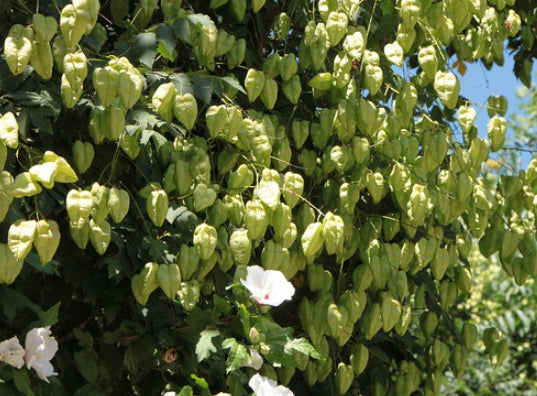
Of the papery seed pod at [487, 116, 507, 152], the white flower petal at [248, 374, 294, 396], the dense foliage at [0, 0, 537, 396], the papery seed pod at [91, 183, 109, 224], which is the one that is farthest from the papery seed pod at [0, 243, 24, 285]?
the papery seed pod at [487, 116, 507, 152]

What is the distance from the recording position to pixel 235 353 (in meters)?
2.29

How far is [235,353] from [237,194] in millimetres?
380

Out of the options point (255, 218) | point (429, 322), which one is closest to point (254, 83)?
point (255, 218)

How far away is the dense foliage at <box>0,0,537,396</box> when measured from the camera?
2.30 meters

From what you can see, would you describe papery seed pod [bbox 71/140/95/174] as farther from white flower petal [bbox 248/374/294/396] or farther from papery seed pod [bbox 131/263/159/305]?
white flower petal [bbox 248/374/294/396]

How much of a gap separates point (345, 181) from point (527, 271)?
2.05 feet

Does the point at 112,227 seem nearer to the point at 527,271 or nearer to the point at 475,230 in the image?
the point at 475,230

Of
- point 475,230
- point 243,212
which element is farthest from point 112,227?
point 475,230

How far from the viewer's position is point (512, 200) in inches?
125

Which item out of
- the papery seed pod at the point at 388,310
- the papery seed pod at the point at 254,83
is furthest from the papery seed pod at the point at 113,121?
the papery seed pod at the point at 388,310

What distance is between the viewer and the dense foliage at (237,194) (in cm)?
230

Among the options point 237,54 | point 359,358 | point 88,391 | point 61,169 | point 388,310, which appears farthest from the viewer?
point 359,358

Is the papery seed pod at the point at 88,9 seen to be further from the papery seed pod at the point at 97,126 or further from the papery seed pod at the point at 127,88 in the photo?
the papery seed pod at the point at 97,126

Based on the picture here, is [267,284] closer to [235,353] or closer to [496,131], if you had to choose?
[235,353]
